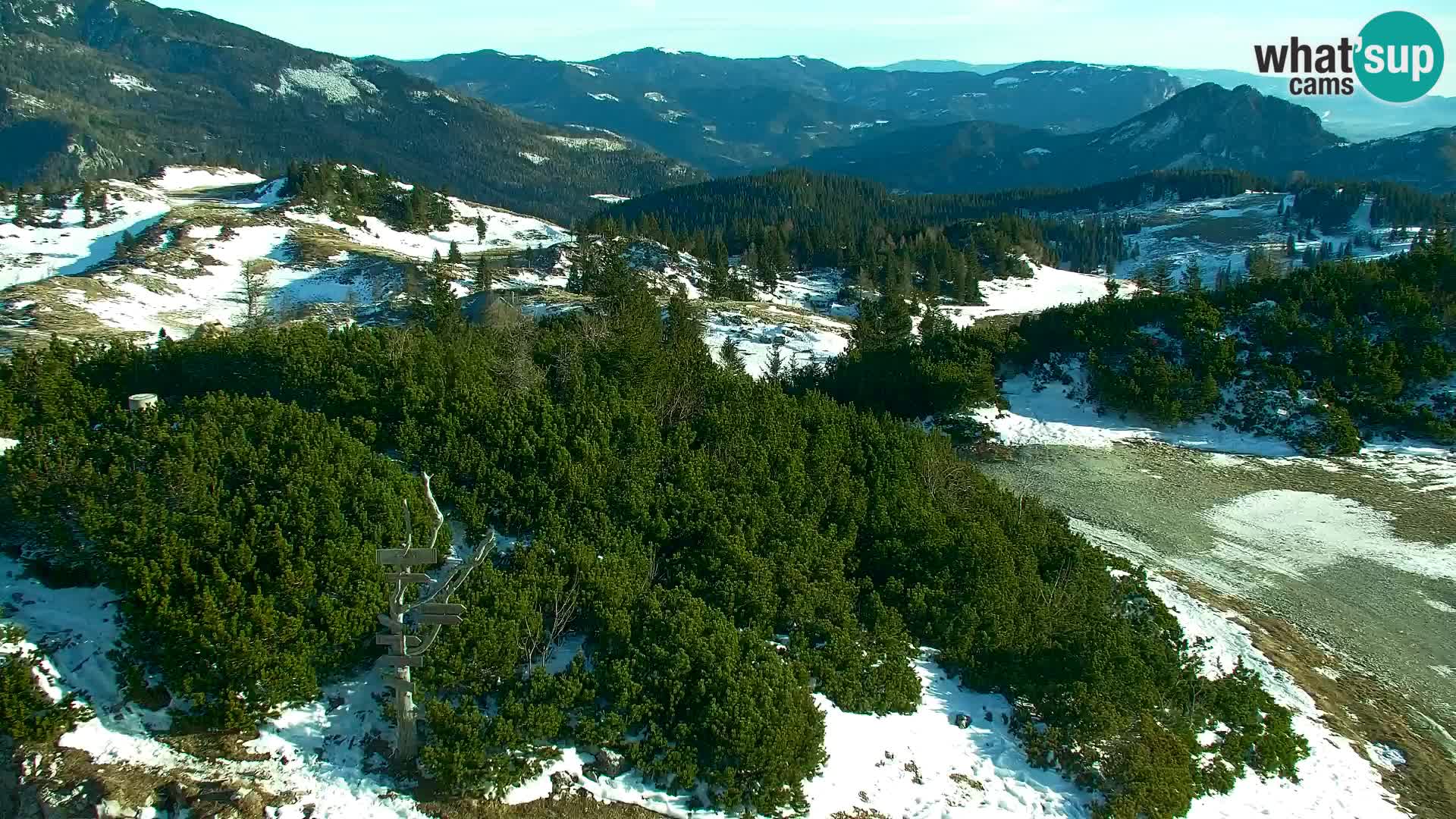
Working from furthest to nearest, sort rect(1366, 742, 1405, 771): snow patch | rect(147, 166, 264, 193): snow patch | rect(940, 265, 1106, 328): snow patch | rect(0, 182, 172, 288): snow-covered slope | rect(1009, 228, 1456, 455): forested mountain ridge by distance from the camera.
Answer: rect(147, 166, 264, 193): snow patch < rect(940, 265, 1106, 328): snow patch < rect(0, 182, 172, 288): snow-covered slope < rect(1009, 228, 1456, 455): forested mountain ridge < rect(1366, 742, 1405, 771): snow patch

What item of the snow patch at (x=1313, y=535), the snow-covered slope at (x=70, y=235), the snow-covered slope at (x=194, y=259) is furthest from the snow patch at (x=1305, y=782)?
the snow-covered slope at (x=70, y=235)

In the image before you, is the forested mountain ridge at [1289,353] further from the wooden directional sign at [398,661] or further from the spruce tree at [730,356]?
the wooden directional sign at [398,661]

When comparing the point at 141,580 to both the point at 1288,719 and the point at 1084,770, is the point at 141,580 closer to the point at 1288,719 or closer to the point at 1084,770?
the point at 1084,770

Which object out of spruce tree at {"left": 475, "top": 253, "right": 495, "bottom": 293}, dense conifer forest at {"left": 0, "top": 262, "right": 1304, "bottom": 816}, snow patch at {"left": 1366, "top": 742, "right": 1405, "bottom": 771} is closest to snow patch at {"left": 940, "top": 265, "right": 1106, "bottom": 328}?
spruce tree at {"left": 475, "top": 253, "right": 495, "bottom": 293}

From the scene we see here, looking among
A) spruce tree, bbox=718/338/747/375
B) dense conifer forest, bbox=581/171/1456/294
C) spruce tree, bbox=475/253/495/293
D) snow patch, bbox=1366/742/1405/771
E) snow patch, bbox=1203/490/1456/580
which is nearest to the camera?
snow patch, bbox=1366/742/1405/771

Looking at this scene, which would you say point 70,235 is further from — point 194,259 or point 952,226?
point 952,226

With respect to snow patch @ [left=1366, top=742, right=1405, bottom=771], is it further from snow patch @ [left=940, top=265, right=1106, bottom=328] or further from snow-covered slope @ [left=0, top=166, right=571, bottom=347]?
snow patch @ [left=940, top=265, right=1106, bottom=328]
